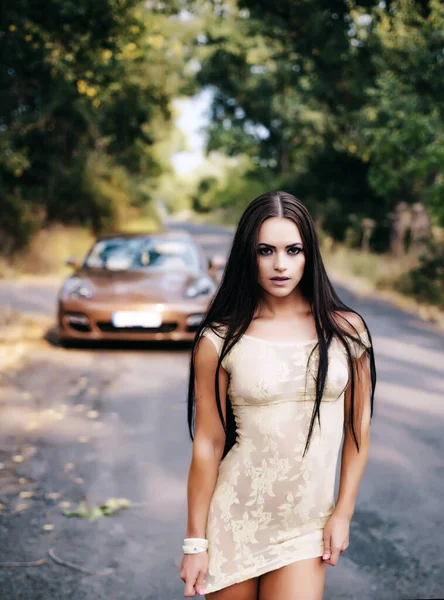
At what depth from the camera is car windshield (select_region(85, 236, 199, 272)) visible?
36.5 feet

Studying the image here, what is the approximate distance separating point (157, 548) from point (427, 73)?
13651 mm

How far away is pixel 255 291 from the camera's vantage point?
2410mm

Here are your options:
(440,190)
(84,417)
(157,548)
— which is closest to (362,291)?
(440,190)

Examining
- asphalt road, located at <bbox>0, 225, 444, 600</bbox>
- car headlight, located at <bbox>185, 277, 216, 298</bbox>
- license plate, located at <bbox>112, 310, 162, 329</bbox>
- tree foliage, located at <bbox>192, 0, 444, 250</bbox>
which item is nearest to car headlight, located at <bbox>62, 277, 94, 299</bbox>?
license plate, located at <bbox>112, 310, 162, 329</bbox>

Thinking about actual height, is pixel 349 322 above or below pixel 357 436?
above

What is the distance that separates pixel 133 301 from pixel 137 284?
44cm

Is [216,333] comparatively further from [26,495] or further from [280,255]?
[26,495]

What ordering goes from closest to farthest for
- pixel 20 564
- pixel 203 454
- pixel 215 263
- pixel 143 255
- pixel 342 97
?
pixel 203 454 → pixel 20 564 → pixel 215 263 → pixel 143 255 → pixel 342 97

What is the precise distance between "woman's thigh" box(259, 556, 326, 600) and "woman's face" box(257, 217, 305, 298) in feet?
2.43

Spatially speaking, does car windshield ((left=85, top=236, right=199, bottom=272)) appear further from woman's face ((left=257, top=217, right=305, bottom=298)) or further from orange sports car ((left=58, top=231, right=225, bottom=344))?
woman's face ((left=257, top=217, right=305, bottom=298))

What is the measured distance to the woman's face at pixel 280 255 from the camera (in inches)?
91.6

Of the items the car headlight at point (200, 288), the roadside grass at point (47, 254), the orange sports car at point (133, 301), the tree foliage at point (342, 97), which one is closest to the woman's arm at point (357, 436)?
the orange sports car at point (133, 301)

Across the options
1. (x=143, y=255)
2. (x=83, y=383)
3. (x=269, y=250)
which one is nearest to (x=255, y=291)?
(x=269, y=250)

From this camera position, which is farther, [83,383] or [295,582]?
[83,383]
